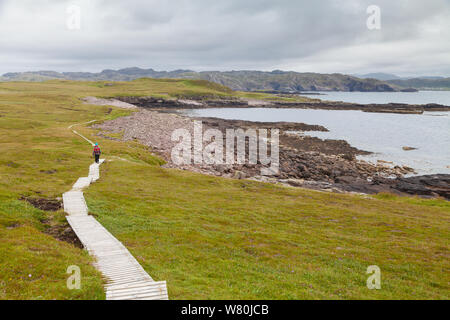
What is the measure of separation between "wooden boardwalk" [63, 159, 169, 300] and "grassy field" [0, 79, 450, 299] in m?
0.70

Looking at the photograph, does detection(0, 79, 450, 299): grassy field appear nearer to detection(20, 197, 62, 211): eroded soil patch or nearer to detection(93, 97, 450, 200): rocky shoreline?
detection(20, 197, 62, 211): eroded soil patch

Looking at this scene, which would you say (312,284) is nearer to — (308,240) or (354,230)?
(308,240)

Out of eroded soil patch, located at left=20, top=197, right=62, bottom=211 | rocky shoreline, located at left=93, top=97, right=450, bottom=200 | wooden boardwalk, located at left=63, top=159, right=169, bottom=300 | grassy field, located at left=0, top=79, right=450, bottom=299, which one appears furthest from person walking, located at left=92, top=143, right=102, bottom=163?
wooden boardwalk, located at left=63, top=159, right=169, bottom=300

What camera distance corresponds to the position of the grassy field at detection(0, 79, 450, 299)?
16812mm

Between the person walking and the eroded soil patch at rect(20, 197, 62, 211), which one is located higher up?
the person walking

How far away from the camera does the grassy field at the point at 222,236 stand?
16812 mm

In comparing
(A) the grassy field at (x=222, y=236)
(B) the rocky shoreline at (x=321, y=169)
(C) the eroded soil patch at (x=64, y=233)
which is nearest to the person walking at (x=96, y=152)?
(A) the grassy field at (x=222, y=236)

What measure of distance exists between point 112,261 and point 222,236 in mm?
10191

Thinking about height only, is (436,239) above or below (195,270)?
below

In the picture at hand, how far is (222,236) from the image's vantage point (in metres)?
26.4

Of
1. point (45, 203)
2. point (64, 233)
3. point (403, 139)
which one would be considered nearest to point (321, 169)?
point (45, 203)

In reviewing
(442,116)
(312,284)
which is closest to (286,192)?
(312,284)
